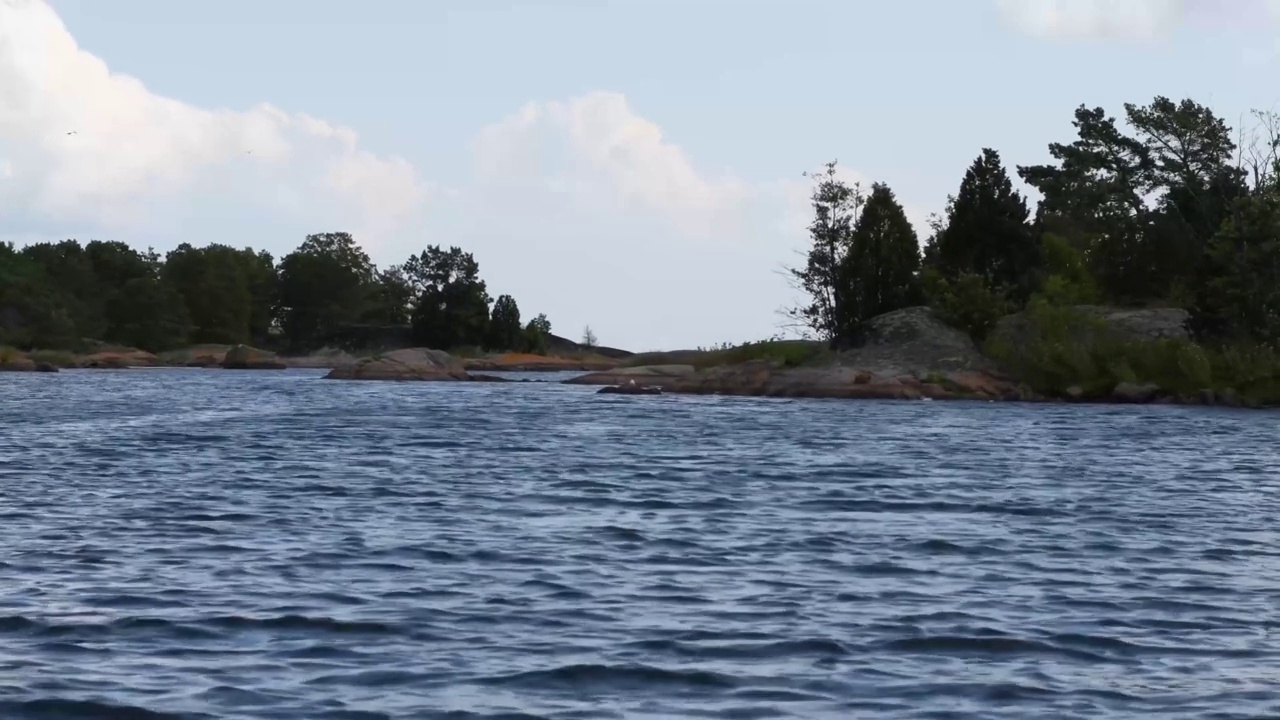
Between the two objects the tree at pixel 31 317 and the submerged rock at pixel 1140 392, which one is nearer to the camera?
the submerged rock at pixel 1140 392

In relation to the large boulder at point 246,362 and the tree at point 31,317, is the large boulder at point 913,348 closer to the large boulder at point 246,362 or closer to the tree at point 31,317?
the large boulder at point 246,362

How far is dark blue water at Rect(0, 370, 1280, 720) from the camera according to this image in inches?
446

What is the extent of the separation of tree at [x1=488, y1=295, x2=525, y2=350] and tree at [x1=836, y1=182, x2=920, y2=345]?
225ft

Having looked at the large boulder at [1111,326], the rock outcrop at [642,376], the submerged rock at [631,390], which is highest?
the large boulder at [1111,326]

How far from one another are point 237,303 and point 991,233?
98.9 m

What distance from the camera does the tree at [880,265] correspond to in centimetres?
8019

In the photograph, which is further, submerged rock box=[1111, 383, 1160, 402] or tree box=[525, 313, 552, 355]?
tree box=[525, 313, 552, 355]

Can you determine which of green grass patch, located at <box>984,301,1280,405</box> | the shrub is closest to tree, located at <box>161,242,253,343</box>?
the shrub

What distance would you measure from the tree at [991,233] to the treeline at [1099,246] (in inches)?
2.6

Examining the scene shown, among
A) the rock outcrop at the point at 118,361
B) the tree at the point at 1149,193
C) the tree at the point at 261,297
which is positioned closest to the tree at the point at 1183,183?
the tree at the point at 1149,193

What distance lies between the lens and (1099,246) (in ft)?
287

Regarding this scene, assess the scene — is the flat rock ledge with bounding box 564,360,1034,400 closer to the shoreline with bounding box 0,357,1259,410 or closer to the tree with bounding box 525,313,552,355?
the shoreline with bounding box 0,357,1259,410

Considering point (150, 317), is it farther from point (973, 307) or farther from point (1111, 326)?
point (1111, 326)

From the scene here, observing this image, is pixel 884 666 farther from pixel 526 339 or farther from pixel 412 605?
pixel 526 339
